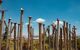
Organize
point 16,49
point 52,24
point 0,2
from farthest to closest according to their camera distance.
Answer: point 52,24, point 16,49, point 0,2

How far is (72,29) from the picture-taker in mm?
30500

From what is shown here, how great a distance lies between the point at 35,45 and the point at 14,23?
827cm

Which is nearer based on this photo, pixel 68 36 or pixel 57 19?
pixel 57 19

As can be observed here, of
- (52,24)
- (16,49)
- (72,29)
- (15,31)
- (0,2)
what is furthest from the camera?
(72,29)

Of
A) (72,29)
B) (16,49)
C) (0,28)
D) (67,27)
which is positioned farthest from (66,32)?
(0,28)

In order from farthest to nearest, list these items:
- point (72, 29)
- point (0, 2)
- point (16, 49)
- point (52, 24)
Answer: point (72, 29) → point (52, 24) → point (16, 49) → point (0, 2)

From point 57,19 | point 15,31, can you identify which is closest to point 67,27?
point 57,19

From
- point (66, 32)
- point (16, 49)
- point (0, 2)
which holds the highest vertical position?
point (0, 2)

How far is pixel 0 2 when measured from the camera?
786 inches

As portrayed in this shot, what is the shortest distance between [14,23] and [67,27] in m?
6.35

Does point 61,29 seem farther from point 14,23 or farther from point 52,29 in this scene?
point 14,23

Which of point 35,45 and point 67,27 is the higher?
point 67,27

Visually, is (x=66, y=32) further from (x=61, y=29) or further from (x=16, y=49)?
(x=16, y=49)

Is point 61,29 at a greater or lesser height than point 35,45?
greater
